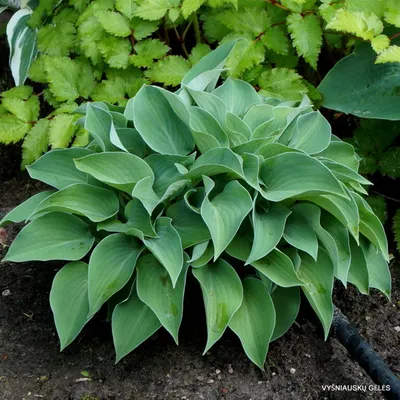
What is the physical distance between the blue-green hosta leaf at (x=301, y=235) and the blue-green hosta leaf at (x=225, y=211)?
185mm

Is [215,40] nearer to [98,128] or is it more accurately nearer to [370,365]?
[98,128]

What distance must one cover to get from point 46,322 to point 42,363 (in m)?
0.17

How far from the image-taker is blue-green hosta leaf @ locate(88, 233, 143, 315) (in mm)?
1596

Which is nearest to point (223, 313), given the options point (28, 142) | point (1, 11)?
point (28, 142)

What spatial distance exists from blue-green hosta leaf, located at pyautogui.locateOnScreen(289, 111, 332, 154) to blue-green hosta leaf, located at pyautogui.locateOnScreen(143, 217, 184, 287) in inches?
19.0

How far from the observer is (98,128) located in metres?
1.81

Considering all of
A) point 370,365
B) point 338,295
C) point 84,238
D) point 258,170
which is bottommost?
point 338,295

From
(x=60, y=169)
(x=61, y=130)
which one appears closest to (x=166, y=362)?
(x=60, y=169)

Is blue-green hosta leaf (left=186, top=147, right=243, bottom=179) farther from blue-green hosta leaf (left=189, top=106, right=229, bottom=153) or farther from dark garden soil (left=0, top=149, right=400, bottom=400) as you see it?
dark garden soil (left=0, top=149, right=400, bottom=400)

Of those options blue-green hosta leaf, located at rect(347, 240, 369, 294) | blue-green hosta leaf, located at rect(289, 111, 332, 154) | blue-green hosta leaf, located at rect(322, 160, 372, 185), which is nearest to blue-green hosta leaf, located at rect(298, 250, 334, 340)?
blue-green hosta leaf, located at rect(347, 240, 369, 294)

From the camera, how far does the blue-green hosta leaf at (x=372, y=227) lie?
1.77 m

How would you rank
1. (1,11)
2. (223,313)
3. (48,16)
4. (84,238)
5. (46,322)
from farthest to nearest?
(1,11), (48,16), (46,322), (84,238), (223,313)

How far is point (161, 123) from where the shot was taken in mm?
1798

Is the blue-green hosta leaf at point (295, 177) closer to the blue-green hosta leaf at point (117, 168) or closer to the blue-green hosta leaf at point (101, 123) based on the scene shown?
the blue-green hosta leaf at point (117, 168)
